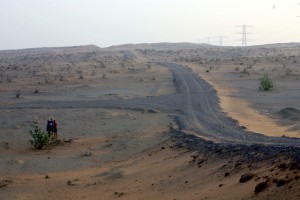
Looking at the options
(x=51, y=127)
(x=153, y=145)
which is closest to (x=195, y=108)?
(x=153, y=145)

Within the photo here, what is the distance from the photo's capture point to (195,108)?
32.6 meters

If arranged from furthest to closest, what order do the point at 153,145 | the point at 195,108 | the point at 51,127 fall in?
the point at 195,108 < the point at 51,127 < the point at 153,145

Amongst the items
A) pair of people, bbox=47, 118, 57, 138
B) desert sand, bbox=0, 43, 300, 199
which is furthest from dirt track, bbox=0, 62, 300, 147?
pair of people, bbox=47, 118, 57, 138

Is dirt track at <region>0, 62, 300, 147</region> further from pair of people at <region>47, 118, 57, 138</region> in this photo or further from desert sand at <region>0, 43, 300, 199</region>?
pair of people at <region>47, 118, 57, 138</region>

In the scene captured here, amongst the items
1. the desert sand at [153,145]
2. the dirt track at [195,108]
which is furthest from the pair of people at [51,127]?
the dirt track at [195,108]

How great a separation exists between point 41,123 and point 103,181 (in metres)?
15.1

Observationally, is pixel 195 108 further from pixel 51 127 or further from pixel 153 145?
pixel 51 127

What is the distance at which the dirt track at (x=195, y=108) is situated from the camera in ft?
67.7

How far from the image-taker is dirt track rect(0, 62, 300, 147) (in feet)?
67.7

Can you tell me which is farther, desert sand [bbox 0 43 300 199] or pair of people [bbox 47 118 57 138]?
pair of people [bbox 47 118 57 138]

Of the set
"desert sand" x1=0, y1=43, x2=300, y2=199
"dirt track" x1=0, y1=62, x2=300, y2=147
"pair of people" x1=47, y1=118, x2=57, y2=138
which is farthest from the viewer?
"pair of people" x1=47, y1=118, x2=57, y2=138

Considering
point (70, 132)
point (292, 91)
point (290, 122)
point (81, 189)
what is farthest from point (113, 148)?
point (292, 91)

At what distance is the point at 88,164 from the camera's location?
65.0 ft

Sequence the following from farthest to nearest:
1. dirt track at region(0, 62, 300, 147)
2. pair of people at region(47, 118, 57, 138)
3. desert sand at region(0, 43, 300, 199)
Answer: pair of people at region(47, 118, 57, 138) < dirt track at region(0, 62, 300, 147) < desert sand at region(0, 43, 300, 199)
